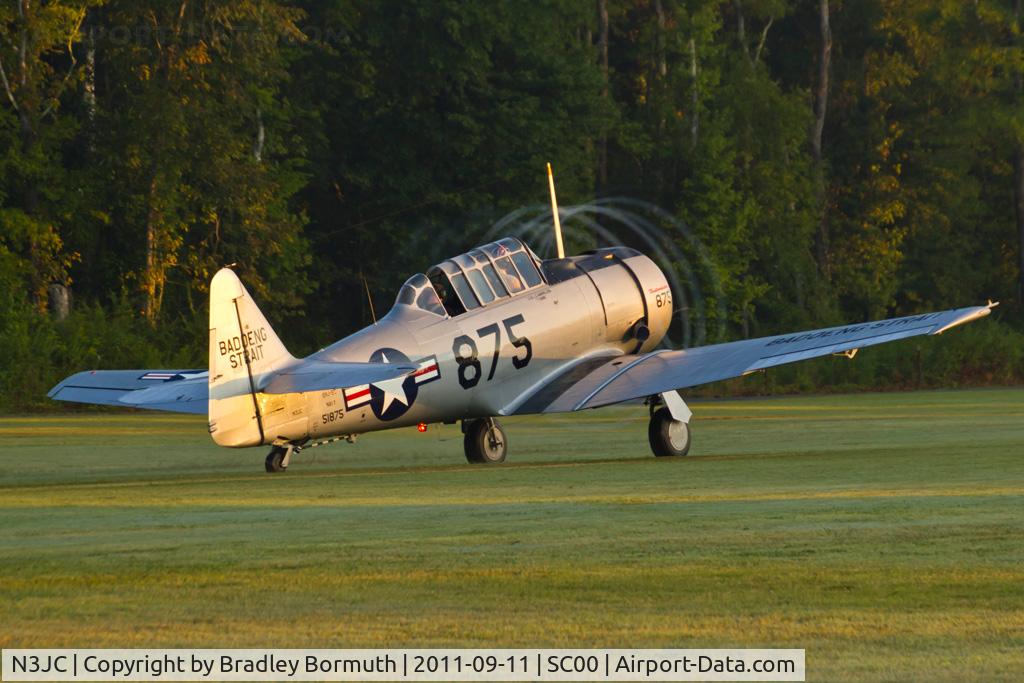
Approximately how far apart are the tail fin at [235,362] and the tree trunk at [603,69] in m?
41.9

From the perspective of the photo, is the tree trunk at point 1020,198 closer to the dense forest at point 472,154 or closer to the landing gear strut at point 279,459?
the dense forest at point 472,154

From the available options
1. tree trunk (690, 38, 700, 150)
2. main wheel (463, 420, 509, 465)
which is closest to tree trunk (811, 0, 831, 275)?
tree trunk (690, 38, 700, 150)

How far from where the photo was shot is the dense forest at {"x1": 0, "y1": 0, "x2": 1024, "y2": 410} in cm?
4703

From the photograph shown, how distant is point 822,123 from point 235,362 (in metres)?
54.5

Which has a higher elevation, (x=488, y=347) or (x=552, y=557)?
(x=488, y=347)

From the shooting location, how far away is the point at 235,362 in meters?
17.0

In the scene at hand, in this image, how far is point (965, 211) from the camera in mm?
69312

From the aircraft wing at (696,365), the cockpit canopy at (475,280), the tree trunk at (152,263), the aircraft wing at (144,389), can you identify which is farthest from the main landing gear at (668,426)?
the tree trunk at (152,263)

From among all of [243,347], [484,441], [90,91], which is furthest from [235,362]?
[90,91]

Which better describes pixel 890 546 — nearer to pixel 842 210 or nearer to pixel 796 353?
pixel 796 353

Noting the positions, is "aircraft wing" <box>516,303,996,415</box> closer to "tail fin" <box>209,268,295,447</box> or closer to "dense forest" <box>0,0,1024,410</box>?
"tail fin" <box>209,268,295,447</box>

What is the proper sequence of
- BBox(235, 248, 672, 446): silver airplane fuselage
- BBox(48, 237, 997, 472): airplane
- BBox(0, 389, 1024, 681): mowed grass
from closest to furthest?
BBox(0, 389, 1024, 681): mowed grass
BBox(48, 237, 997, 472): airplane
BBox(235, 248, 672, 446): silver airplane fuselage

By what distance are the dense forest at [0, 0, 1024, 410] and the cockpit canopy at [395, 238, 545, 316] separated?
62.4 feet

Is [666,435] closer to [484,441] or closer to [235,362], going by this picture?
[484,441]
